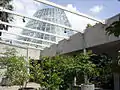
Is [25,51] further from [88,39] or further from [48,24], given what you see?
[88,39]

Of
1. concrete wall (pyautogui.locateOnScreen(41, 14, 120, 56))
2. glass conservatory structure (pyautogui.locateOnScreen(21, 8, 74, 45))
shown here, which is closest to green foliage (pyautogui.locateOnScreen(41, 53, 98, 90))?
concrete wall (pyautogui.locateOnScreen(41, 14, 120, 56))

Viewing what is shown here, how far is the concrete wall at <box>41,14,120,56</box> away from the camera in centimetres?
1172

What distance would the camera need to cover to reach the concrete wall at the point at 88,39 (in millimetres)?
11716

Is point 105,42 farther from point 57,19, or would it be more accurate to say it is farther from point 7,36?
point 57,19

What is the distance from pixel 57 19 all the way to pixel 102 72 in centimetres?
1339

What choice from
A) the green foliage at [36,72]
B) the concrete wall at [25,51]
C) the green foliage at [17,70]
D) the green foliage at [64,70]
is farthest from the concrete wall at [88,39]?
the green foliage at [17,70]

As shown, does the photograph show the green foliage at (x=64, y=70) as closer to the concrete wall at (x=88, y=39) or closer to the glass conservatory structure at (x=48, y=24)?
the concrete wall at (x=88, y=39)

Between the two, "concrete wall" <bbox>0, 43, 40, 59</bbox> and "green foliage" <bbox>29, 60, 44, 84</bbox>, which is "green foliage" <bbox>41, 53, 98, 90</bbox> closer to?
"green foliage" <bbox>29, 60, 44, 84</bbox>

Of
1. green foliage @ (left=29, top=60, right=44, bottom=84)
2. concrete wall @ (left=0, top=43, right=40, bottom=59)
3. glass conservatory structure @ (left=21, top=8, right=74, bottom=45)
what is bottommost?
green foliage @ (left=29, top=60, right=44, bottom=84)

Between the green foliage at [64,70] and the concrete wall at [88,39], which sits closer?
the green foliage at [64,70]

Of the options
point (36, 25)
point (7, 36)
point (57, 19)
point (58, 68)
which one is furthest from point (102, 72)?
point (57, 19)

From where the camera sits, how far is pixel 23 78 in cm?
1184

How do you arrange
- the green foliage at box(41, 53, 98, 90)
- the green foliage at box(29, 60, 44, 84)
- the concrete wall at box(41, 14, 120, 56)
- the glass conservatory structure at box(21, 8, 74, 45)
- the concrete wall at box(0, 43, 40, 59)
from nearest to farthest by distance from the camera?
the green foliage at box(41, 53, 98, 90), the green foliage at box(29, 60, 44, 84), the concrete wall at box(41, 14, 120, 56), the concrete wall at box(0, 43, 40, 59), the glass conservatory structure at box(21, 8, 74, 45)

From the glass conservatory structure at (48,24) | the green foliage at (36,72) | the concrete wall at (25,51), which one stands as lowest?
the green foliage at (36,72)
